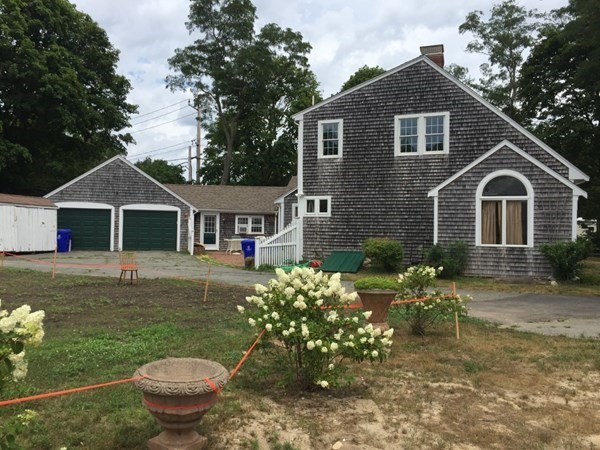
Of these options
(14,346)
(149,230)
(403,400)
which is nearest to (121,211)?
(149,230)

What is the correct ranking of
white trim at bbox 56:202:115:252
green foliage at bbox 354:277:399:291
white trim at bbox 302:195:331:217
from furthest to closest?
white trim at bbox 56:202:115:252 → white trim at bbox 302:195:331:217 → green foliage at bbox 354:277:399:291

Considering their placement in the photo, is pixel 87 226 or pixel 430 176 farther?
pixel 87 226

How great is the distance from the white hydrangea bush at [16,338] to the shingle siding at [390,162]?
49.2 feet

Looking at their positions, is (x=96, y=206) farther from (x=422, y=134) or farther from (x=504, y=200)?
(x=504, y=200)

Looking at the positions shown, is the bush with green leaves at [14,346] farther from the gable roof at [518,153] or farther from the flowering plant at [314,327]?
the gable roof at [518,153]

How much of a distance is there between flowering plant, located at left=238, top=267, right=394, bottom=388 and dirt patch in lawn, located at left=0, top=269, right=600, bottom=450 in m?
0.33

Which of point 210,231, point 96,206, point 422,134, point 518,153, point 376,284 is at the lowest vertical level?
point 376,284

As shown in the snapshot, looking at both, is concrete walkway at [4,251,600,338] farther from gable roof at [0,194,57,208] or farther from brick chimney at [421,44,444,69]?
brick chimney at [421,44,444,69]

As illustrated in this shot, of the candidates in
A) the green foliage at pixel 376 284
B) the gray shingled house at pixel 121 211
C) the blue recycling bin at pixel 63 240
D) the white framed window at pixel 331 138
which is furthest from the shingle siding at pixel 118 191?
the green foliage at pixel 376 284

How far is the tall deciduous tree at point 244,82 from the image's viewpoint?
41406 mm

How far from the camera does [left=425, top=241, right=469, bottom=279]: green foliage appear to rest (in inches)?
610

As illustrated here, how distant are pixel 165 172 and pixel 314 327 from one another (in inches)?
2201

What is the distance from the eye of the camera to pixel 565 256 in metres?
14.4

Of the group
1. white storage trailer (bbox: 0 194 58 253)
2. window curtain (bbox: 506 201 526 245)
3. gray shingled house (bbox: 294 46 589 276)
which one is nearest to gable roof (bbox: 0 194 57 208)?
white storage trailer (bbox: 0 194 58 253)
